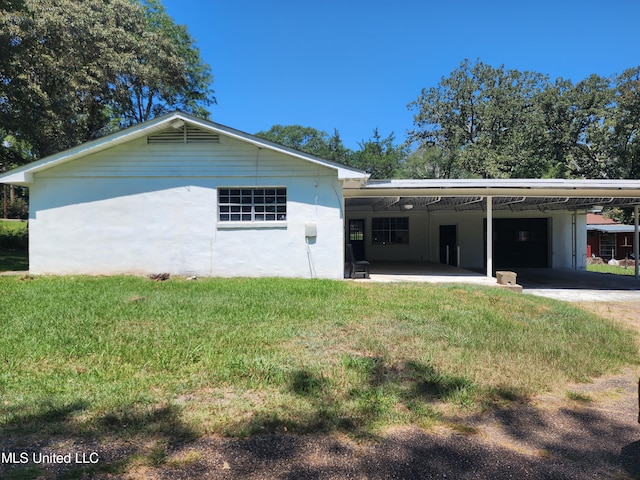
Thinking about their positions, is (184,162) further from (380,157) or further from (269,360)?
(380,157)

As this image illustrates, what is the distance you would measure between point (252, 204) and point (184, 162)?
2.09 m

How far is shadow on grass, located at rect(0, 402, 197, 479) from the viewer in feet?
7.73

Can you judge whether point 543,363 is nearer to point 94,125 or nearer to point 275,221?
point 275,221

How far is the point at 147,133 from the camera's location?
10148 mm

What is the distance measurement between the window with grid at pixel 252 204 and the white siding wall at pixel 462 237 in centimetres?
654

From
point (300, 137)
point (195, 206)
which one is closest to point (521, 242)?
point (195, 206)

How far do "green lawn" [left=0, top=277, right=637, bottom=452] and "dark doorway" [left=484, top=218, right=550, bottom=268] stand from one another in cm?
1041

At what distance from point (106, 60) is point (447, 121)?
24478 mm

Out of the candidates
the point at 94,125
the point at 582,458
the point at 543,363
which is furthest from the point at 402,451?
the point at 94,125

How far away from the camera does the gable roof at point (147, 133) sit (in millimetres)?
9805

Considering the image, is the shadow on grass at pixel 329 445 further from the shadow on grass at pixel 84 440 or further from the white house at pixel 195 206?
the white house at pixel 195 206

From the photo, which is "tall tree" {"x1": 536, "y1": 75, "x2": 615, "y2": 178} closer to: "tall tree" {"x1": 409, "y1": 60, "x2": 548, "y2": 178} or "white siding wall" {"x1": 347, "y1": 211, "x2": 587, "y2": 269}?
"tall tree" {"x1": 409, "y1": 60, "x2": 548, "y2": 178}

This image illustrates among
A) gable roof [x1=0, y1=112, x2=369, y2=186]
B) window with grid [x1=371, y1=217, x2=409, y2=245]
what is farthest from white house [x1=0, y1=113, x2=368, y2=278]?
window with grid [x1=371, y1=217, x2=409, y2=245]

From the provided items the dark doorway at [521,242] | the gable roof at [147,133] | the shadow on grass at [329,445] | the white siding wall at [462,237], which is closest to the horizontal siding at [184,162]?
the gable roof at [147,133]
